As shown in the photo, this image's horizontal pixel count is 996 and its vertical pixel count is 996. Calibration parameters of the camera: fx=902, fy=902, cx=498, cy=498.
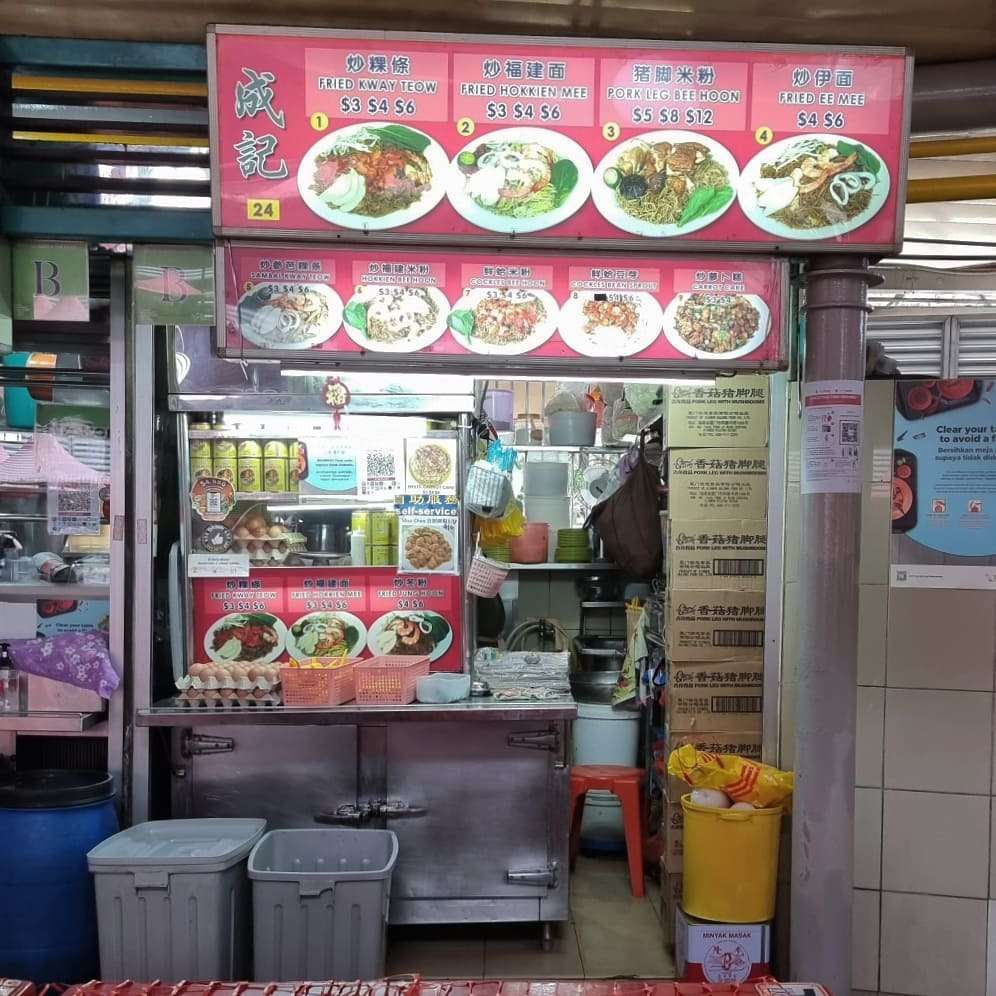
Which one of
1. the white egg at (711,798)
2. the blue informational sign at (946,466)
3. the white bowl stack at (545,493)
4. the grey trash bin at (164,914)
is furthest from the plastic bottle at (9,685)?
the white bowl stack at (545,493)

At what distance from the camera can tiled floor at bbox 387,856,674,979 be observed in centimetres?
394

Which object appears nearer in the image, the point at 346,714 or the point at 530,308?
the point at 530,308

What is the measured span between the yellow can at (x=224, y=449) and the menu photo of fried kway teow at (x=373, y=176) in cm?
191

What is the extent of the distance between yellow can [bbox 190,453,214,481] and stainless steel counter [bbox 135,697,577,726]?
1071mm

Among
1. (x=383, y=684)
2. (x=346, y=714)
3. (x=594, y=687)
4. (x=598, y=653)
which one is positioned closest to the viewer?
(x=346, y=714)

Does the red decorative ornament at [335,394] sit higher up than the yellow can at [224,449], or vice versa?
the red decorative ornament at [335,394]

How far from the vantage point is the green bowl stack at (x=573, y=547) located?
6.77m

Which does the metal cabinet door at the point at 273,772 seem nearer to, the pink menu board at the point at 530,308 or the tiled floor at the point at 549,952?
the tiled floor at the point at 549,952

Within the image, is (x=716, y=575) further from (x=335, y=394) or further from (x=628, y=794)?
(x=335, y=394)

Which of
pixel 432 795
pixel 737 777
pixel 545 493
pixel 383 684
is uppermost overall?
pixel 545 493

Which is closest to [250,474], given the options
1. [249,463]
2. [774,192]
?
[249,463]

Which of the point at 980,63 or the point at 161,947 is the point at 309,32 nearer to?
the point at 980,63

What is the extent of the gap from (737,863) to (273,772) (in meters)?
2.02

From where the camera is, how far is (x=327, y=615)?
176 inches
